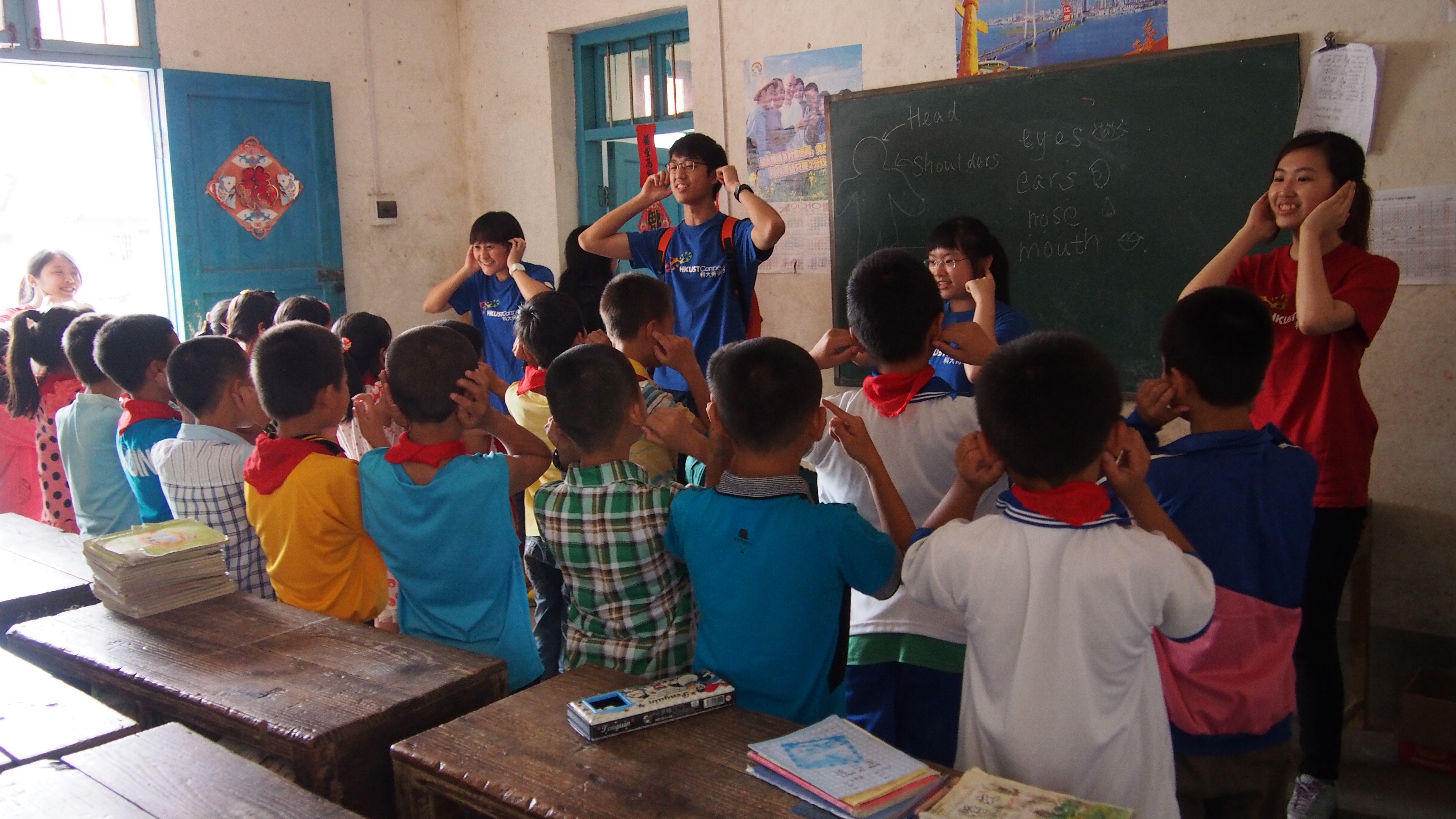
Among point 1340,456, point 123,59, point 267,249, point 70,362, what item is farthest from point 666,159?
point 1340,456

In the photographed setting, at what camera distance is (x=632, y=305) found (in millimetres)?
2389

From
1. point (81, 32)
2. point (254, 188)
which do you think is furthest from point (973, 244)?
point (81, 32)

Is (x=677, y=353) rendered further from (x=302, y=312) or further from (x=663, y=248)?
(x=302, y=312)

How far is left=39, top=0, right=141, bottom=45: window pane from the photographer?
4621mm

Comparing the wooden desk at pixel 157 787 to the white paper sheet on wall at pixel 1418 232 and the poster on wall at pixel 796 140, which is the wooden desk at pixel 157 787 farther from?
the poster on wall at pixel 796 140

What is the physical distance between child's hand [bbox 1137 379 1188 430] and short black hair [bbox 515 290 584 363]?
127cm

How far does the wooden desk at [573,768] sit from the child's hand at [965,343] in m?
0.89

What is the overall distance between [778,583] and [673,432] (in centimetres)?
38

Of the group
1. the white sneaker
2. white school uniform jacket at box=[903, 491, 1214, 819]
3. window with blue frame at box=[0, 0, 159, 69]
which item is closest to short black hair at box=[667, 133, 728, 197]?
white school uniform jacket at box=[903, 491, 1214, 819]

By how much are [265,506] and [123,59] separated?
3.92 m

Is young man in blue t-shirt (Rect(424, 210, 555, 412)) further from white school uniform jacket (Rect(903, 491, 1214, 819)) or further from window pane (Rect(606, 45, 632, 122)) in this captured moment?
white school uniform jacket (Rect(903, 491, 1214, 819))

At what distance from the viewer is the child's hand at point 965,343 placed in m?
1.98

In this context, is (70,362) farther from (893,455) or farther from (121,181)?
(121,181)

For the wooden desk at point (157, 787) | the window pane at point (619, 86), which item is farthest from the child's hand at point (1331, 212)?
the window pane at point (619, 86)
